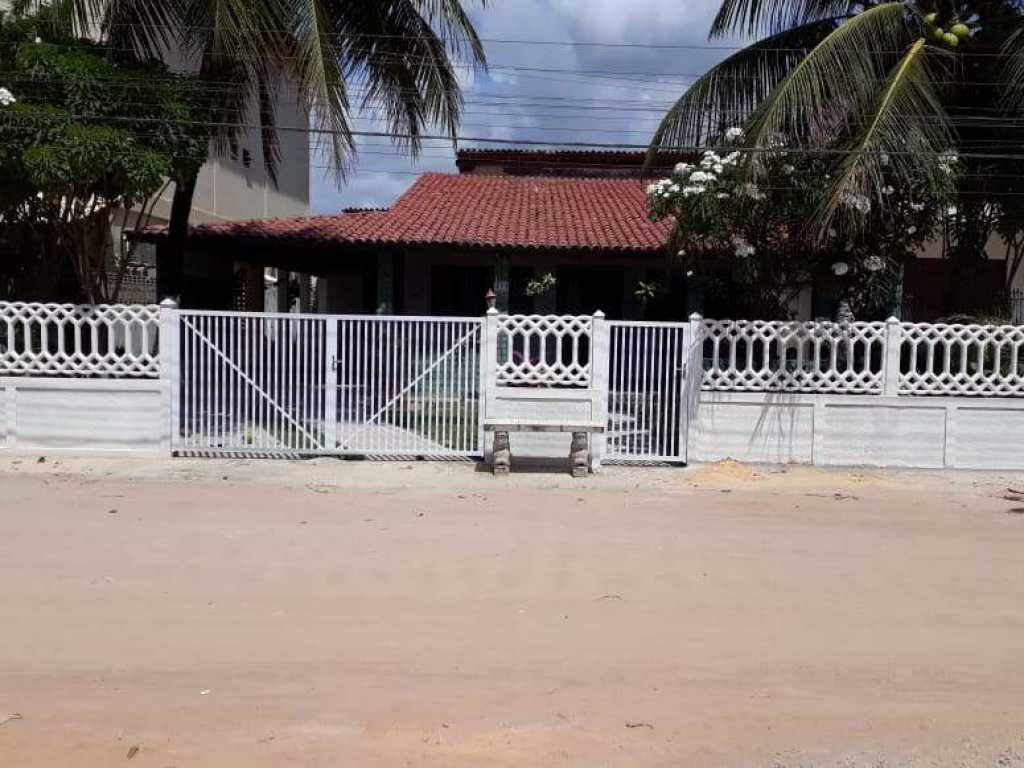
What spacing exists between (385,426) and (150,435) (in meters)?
2.57

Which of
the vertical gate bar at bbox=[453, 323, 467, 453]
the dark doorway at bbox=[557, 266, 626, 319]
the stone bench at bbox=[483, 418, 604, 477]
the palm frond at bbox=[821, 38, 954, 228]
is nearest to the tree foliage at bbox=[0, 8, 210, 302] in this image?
the vertical gate bar at bbox=[453, 323, 467, 453]

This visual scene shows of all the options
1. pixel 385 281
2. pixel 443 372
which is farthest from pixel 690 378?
pixel 385 281

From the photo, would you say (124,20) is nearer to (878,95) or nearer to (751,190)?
(751,190)

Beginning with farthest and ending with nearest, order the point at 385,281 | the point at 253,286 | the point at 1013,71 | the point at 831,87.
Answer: the point at 253,286, the point at 385,281, the point at 1013,71, the point at 831,87

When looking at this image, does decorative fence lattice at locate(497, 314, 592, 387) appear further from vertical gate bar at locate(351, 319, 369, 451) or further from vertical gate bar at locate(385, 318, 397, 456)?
vertical gate bar at locate(351, 319, 369, 451)

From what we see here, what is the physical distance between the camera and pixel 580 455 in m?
9.27

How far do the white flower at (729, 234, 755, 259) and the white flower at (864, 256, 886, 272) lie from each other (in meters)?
1.55

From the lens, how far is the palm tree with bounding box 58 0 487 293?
10.5 metres

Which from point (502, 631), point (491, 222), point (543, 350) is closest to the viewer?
point (502, 631)

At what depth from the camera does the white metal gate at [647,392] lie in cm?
959

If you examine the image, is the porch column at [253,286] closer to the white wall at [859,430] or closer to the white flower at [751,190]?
the white flower at [751,190]

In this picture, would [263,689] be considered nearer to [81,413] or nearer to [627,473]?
[627,473]

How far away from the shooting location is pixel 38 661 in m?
4.18

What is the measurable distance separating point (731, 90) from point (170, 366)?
8090mm
